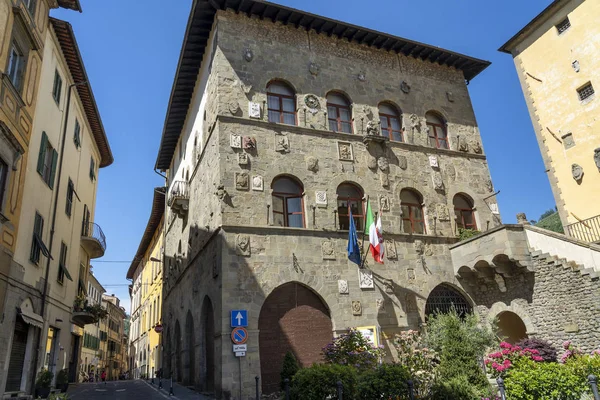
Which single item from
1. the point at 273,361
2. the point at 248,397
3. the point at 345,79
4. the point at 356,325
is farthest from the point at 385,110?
the point at 248,397

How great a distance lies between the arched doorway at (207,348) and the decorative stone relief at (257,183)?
4.20 m

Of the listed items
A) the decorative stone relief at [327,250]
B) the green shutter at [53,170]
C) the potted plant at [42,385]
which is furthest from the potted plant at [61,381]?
the decorative stone relief at [327,250]

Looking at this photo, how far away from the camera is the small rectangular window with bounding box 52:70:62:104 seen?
16734 millimetres

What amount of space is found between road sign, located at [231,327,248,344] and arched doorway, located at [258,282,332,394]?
2.61 ft

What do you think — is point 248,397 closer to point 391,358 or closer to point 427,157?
point 391,358

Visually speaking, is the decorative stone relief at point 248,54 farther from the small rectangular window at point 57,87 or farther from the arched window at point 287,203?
the small rectangular window at point 57,87

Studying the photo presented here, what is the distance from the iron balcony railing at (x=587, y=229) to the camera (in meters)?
17.9

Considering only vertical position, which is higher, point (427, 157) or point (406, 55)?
point (406, 55)

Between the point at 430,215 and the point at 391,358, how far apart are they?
5.64m

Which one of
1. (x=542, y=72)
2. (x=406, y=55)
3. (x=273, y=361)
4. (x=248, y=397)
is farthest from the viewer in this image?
(x=542, y=72)

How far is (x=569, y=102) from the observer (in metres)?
20.2

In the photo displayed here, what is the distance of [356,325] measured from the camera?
47.8 ft

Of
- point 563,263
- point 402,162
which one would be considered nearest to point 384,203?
point 402,162

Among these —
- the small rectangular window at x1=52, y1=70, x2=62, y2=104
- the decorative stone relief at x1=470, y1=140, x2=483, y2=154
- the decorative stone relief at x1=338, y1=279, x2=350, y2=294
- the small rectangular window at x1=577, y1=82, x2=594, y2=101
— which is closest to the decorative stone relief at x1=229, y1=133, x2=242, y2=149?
the decorative stone relief at x1=338, y1=279, x2=350, y2=294
